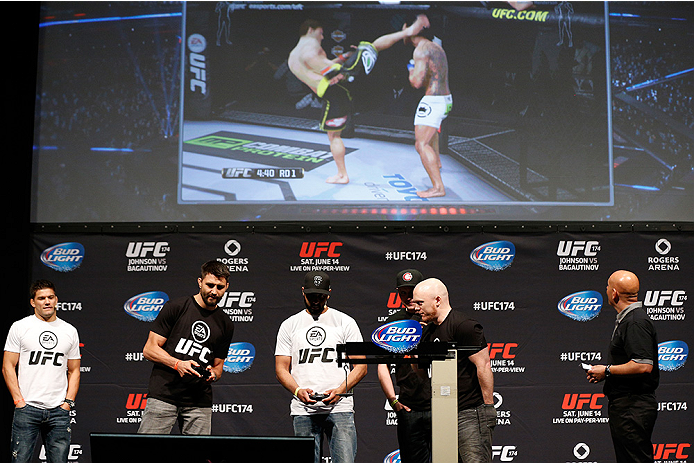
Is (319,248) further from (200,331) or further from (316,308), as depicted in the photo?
(200,331)

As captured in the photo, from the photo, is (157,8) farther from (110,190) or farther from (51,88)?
(110,190)

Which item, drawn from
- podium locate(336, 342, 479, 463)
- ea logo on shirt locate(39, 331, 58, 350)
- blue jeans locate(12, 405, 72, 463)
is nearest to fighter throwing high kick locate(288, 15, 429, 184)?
ea logo on shirt locate(39, 331, 58, 350)

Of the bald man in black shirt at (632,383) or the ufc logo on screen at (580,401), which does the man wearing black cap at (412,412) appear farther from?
the ufc logo on screen at (580,401)

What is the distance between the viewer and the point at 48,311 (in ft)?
13.9

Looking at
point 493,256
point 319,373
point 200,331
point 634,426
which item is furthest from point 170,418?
point 493,256

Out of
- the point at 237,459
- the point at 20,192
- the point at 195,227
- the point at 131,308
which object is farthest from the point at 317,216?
the point at 237,459

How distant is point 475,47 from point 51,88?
3.48 meters

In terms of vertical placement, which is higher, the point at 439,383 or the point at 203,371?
the point at 439,383

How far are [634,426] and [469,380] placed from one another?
1.00 meters

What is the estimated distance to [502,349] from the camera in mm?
5215

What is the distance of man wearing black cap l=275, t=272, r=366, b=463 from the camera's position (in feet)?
12.5

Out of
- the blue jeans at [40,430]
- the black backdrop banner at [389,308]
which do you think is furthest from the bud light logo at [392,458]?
the blue jeans at [40,430]

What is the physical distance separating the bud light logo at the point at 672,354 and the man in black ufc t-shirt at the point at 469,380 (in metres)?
2.32

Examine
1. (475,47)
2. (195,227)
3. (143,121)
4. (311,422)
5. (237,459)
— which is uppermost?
(475,47)
